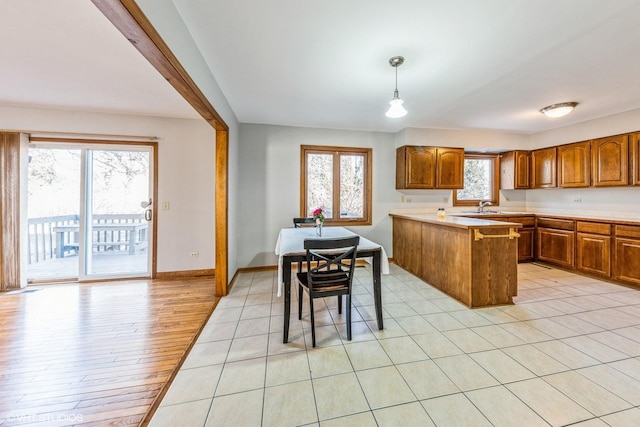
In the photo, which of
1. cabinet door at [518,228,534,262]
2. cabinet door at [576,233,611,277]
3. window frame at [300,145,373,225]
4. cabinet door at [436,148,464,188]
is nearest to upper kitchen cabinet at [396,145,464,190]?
cabinet door at [436,148,464,188]

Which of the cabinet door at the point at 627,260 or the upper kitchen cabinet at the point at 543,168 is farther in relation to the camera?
the upper kitchen cabinet at the point at 543,168

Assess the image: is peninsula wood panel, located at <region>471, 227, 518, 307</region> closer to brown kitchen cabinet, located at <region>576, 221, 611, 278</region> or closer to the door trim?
brown kitchen cabinet, located at <region>576, 221, 611, 278</region>

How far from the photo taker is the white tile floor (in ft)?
4.73

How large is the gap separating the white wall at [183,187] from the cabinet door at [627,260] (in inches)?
233

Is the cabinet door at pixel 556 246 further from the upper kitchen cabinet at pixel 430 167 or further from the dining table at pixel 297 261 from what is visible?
the dining table at pixel 297 261

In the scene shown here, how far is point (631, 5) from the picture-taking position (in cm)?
159

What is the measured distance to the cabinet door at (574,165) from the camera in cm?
391

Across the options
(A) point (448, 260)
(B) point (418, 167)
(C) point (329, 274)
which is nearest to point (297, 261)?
(C) point (329, 274)

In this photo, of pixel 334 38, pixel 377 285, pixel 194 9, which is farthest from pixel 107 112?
pixel 377 285

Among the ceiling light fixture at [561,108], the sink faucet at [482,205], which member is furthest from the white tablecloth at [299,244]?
the sink faucet at [482,205]

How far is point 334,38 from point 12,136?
4447 millimetres

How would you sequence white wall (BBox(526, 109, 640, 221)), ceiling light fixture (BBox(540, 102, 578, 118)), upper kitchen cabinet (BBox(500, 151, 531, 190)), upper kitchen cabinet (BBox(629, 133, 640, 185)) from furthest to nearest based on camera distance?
upper kitchen cabinet (BBox(500, 151, 531, 190)) < white wall (BBox(526, 109, 640, 221)) < upper kitchen cabinet (BBox(629, 133, 640, 185)) < ceiling light fixture (BBox(540, 102, 578, 118))

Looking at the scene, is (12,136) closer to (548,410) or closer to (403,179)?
(403,179)

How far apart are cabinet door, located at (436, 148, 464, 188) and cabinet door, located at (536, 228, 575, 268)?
1714 mm
